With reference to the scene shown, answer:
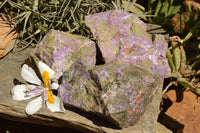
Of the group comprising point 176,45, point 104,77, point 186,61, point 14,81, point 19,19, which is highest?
point 19,19

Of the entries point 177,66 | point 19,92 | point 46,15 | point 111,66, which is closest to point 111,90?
point 111,66

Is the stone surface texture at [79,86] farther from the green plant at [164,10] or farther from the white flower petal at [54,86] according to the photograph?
the green plant at [164,10]

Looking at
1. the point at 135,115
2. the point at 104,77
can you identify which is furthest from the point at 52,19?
the point at 135,115

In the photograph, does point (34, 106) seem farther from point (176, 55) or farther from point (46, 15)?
point (176, 55)

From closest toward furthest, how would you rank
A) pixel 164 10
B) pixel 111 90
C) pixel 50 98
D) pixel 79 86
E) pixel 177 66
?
pixel 111 90
pixel 79 86
pixel 50 98
pixel 177 66
pixel 164 10

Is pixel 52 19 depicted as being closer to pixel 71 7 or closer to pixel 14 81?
pixel 71 7

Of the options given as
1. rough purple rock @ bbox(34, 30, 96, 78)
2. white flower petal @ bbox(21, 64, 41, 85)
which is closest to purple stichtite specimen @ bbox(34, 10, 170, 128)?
rough purple rock @ bbox(34, 30, 96, 78)
